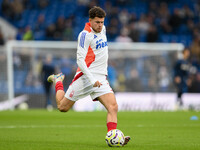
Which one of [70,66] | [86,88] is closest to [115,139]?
[86,88]

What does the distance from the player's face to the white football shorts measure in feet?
2.63

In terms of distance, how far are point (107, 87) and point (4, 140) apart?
211 centimetres

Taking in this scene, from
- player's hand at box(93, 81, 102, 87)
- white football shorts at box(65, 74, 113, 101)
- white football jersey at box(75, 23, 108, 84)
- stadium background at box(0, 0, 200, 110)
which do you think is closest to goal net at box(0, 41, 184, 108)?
stadium background at box(0, 0, 200, 110)

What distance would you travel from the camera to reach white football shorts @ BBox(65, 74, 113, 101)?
8.16 m

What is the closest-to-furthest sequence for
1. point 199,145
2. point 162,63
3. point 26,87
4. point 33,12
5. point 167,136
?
point 199,145 < point 167,136 < point 26,87 < point 162,63 < point 33,12

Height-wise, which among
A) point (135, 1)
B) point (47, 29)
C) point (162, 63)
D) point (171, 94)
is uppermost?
point (135, 1)

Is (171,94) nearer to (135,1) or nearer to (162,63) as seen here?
(162,63)

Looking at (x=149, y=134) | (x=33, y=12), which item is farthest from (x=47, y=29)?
(x=149, y=134)

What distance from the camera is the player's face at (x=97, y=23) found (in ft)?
26.5

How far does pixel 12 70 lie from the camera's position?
22031 millimetres

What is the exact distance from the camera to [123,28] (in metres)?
27.9

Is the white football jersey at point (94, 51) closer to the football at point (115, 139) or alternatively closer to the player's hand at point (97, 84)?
the player's hand at point (97, 84)

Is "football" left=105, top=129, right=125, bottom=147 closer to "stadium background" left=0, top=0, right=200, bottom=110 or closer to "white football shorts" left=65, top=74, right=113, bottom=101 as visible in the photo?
"white football shorts" left=65, top=74, right=113, bottom=101

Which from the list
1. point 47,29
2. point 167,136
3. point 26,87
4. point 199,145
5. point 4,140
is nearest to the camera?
point 199,145
